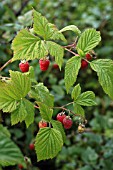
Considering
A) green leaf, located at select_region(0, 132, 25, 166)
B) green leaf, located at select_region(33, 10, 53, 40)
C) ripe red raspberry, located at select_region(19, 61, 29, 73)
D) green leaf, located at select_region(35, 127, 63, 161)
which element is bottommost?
green leaf, located at select_region(0, 132, 25, 166)

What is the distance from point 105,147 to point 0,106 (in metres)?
1.29

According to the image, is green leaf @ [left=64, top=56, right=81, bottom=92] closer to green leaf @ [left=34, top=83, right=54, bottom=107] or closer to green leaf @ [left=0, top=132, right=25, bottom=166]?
green leaf @ [left=34, top=83, right=54, bottom=107]

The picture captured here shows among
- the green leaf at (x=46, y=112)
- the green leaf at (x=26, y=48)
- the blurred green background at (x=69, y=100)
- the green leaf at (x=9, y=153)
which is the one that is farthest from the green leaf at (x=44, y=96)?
the blurred green background at (x=69, y=100)

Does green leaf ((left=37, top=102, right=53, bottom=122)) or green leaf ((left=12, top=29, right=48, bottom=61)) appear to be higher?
green leaf ((left=12, top=29, right=48, bottom=61))

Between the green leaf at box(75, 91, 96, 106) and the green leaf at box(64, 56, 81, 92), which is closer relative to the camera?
the green leaf at box(64, 56, 81, 92)

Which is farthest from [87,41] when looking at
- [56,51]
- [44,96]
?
[44,96]

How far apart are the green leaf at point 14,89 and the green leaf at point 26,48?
0.22 ft

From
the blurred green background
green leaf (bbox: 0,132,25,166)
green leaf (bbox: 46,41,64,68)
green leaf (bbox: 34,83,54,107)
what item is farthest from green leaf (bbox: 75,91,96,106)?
the blurred green background

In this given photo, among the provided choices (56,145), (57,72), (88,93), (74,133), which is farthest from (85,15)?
(56,145)

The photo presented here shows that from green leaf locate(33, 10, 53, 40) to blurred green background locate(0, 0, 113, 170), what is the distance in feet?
2.46

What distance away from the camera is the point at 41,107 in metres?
1.10

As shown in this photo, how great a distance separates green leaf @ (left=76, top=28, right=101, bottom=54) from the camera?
1.11m

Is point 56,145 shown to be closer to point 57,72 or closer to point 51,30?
point 51,30

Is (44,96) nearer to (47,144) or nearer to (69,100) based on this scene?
(47,144)
